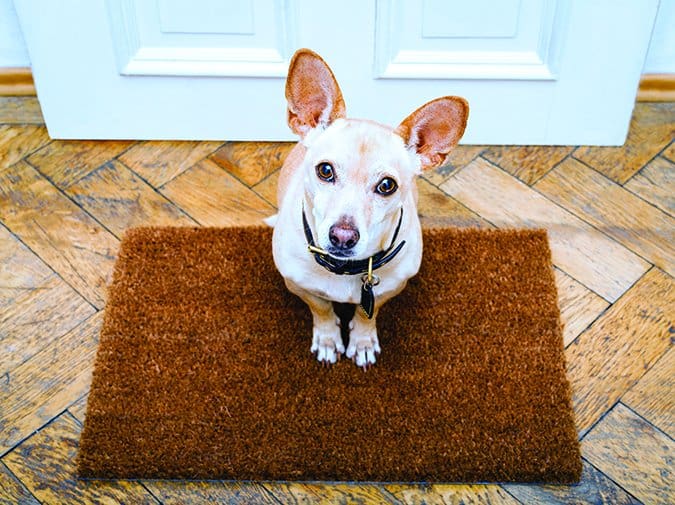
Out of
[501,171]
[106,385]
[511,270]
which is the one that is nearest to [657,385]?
[511,270]

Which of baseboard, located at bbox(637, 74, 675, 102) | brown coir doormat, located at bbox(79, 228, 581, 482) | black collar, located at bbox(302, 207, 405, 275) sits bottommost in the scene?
brown coir doormat, located at bbox(79, 228, 581, 482)

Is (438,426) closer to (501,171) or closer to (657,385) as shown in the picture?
(657,385)

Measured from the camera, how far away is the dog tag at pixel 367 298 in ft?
4.52

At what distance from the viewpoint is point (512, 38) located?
5.83 feet

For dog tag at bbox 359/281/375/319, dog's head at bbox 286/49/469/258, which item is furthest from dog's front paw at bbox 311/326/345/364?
dog's head at bbox 286/49/469/258

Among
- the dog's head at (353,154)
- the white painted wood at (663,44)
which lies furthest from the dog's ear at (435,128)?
the white painted wood at (663,44)

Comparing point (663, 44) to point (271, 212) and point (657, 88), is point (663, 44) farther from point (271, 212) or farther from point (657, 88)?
point (271, 212)

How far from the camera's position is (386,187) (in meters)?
1.22

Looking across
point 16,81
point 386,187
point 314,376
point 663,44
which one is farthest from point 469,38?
point 16,81

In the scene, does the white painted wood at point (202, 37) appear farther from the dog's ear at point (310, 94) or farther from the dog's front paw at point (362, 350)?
the dog's front paw at point (362, 350)

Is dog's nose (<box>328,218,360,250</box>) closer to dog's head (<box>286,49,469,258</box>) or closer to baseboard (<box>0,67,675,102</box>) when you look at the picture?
dog's head (<box>286,49,469,258</box>)

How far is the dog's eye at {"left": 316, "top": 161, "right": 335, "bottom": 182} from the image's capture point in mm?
1210

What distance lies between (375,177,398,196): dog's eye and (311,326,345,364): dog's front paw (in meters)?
0.41

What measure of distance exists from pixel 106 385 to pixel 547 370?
0.89m
